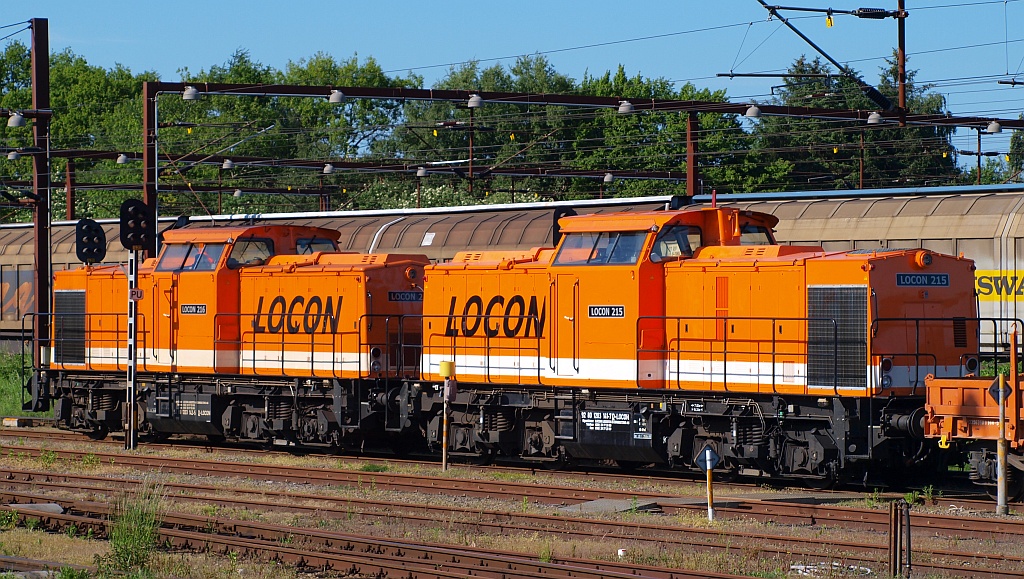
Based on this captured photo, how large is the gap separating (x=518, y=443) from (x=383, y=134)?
223ft

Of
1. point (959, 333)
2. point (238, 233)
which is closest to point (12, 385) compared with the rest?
point (238, 233)

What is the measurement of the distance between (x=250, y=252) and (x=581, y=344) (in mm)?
6974

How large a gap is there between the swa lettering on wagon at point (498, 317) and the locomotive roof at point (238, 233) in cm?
421

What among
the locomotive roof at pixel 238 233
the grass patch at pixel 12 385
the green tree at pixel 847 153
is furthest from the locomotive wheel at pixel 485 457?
the green tree at pixel 847 153

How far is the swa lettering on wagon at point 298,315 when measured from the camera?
19.0 m

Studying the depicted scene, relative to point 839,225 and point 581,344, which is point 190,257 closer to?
point 581,344

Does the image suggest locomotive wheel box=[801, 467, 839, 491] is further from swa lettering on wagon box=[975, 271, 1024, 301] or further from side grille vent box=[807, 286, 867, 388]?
swa lettering on wagon box=[975, 271, 1024, 301]

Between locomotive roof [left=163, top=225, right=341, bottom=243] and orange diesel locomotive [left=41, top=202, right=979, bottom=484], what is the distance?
54 mm

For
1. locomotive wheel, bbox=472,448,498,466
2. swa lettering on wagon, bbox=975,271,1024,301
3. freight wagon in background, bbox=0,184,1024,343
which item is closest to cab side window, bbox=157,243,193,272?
freight wagon in background, bbox=0,184,1024,343

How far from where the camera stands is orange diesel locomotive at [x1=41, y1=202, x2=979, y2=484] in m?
14.3

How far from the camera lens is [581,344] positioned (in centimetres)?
1614

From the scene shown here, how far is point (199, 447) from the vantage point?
20953mm

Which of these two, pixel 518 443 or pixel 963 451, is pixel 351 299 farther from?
pixel 963 451

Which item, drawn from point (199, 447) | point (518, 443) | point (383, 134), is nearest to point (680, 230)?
point (518, 443)
